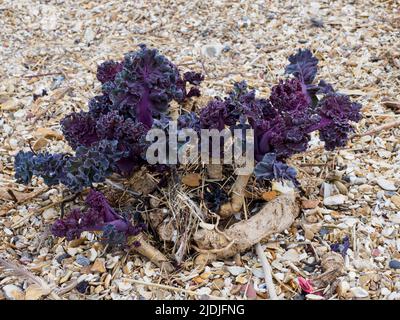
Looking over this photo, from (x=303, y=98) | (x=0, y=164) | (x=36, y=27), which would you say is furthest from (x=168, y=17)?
(x=303, y=98)

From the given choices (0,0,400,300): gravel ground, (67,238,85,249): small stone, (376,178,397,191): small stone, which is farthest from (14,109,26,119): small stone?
(376,178,397,191): small stone

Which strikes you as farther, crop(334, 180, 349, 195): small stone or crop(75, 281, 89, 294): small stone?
crop(334, 180, 349, 195): small stone

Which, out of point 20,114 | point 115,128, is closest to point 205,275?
point 115,128

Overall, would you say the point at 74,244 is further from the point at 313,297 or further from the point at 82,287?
the point at 313,297

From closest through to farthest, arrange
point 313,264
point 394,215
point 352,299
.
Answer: point 352,299
point 313,264
point 394,215

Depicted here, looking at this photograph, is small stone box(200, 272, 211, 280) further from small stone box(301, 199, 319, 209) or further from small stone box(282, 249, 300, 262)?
small stone box(301, 199, 319, 209)

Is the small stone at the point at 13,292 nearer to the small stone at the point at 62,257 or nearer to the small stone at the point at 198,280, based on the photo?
the small stone at the point at 62,257

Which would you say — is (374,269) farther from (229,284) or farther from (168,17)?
(168,17)
